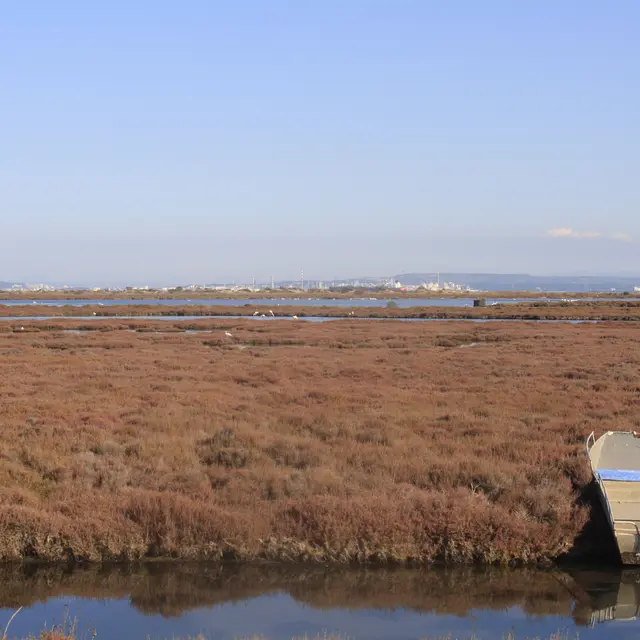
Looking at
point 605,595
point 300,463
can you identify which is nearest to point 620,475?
point 605,595

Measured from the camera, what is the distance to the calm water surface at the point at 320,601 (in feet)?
32.0

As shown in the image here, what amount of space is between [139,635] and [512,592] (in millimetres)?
5130

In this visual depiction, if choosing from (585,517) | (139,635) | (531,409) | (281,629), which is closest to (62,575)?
(139,635)

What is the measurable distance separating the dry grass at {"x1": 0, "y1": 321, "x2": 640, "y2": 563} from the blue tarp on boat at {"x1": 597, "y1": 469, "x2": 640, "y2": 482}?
409 mm

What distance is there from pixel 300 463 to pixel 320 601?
4586mm

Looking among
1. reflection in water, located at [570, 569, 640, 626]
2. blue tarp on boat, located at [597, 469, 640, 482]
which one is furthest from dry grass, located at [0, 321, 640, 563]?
reflection in water, located at [570, 569, 640, 626]

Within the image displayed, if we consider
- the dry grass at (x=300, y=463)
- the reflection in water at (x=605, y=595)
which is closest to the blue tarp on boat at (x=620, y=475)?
the dry grass at (x=300, y=463)

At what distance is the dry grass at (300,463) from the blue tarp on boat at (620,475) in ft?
1.34

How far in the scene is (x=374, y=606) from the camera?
10406 millimetres

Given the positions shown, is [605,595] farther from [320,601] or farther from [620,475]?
[320,601]

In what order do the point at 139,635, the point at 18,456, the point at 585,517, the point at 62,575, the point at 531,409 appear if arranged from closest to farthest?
the point at 139,635, the point at 62,575, the point at 585,517, the point at 18,456, the point at 531,409

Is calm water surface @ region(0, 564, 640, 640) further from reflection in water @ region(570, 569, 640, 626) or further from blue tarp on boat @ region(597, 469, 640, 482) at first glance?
blue tarp on boat @ region(597, 469, 640, 482)

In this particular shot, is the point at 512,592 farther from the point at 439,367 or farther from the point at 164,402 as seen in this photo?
the point at 439,367

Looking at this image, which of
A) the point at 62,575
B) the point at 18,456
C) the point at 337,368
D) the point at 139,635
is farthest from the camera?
the point at 337,368
